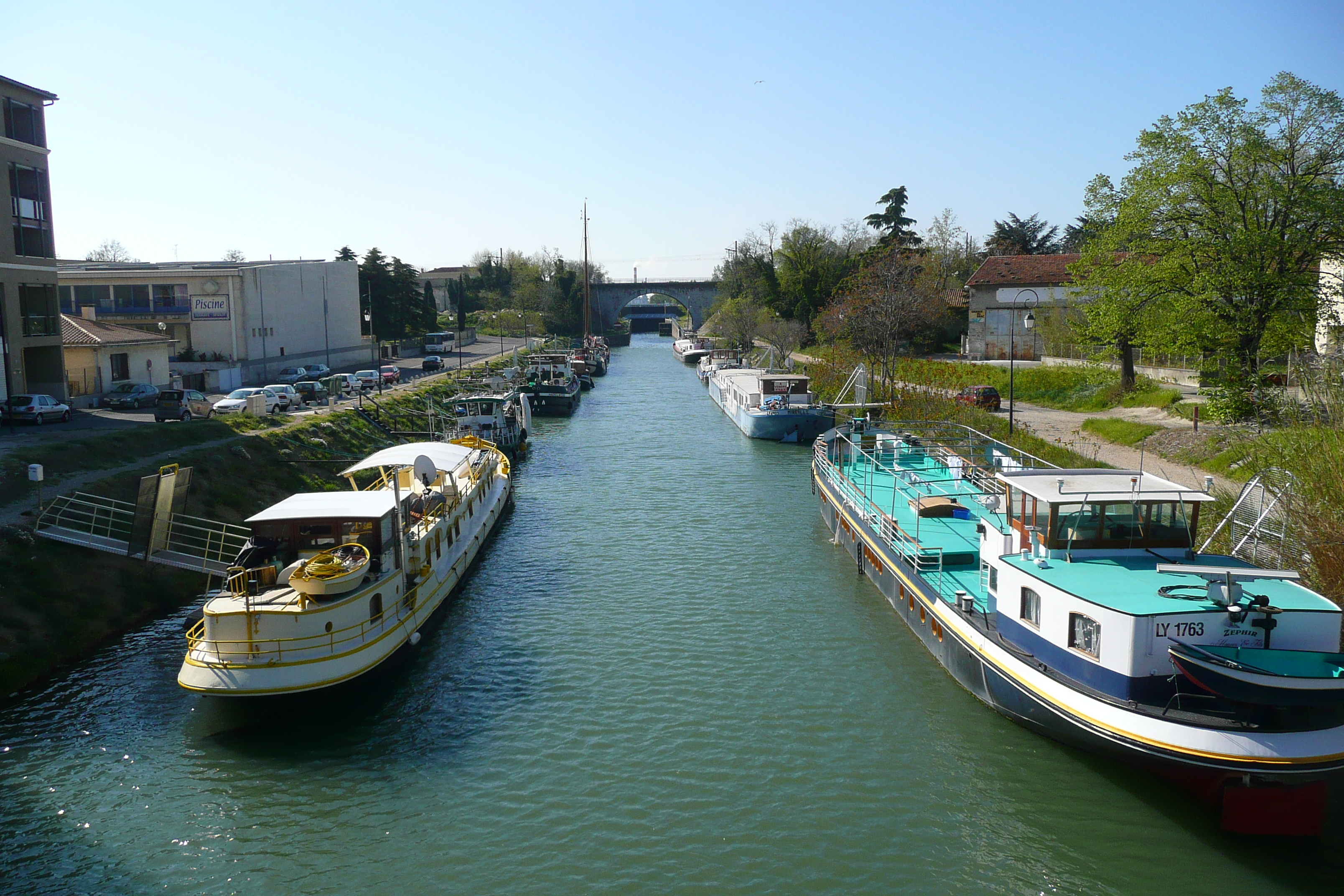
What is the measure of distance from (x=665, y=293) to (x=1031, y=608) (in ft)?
462

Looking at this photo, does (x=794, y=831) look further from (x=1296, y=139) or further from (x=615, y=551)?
(x=1296, y=139)

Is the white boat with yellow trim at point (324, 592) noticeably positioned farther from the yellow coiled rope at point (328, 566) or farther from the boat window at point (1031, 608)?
the boat window at point (1031, 608)

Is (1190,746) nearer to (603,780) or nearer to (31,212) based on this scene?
(603,780)

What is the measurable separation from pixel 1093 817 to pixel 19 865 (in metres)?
14.7

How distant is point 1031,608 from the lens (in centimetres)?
1458

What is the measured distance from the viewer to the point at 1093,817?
12.8m

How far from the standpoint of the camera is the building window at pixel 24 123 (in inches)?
1425

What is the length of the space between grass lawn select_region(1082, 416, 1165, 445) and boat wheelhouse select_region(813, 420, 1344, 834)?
17610 millimetres

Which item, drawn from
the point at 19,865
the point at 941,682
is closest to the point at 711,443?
the point at 941,682

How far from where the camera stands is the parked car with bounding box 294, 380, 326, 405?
156 feet

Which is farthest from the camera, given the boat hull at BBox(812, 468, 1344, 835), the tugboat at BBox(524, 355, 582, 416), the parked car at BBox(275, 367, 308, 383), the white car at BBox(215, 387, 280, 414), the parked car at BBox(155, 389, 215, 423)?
the tugboat at BBox(524, 355, 582, 416)

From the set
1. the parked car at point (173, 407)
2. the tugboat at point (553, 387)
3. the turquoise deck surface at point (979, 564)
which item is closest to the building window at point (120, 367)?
the parked car at point (173, 407)

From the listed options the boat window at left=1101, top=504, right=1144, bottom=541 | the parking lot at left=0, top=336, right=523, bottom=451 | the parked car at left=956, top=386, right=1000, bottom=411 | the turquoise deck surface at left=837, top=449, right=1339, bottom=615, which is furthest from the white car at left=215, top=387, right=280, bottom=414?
the boat window at left=1101, top=504, right=1144, bottom=541

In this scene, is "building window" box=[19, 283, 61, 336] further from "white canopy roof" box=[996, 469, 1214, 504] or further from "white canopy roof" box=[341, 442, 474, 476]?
"white canopy roof" box=[996, 469, 1214, 504]
